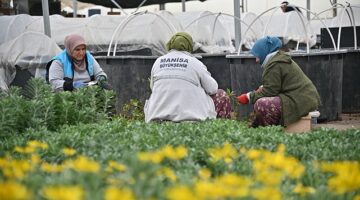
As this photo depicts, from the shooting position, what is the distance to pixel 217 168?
233cm

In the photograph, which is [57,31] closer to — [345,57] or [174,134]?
[345,57]

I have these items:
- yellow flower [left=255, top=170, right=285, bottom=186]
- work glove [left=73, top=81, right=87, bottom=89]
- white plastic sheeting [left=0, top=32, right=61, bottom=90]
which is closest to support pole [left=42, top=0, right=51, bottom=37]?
white plastic sheeting [left=0, top=32, right=61, bottom=90]

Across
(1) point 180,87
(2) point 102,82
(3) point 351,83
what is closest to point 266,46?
(1) point 180,87

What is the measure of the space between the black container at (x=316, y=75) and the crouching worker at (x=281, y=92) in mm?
1274

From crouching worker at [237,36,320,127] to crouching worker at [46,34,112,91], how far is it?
1668 mm

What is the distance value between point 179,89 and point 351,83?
4.66m

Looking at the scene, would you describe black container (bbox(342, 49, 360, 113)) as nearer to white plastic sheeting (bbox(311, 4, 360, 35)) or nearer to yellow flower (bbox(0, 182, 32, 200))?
white plastic sheeting (bbox(311, 4, 360, 35))

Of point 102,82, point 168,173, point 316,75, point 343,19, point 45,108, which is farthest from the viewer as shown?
point 343,19

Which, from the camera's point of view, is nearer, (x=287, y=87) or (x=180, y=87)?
(x=180, y=87)

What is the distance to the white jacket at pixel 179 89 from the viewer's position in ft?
17.6

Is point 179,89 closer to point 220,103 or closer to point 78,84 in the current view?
point 220,103

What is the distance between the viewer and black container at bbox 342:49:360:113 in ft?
30.1

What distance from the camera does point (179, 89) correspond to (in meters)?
5.37

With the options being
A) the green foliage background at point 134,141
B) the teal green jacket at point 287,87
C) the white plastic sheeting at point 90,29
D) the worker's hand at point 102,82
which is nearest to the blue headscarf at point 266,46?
the teal green jacket at point 287,87
